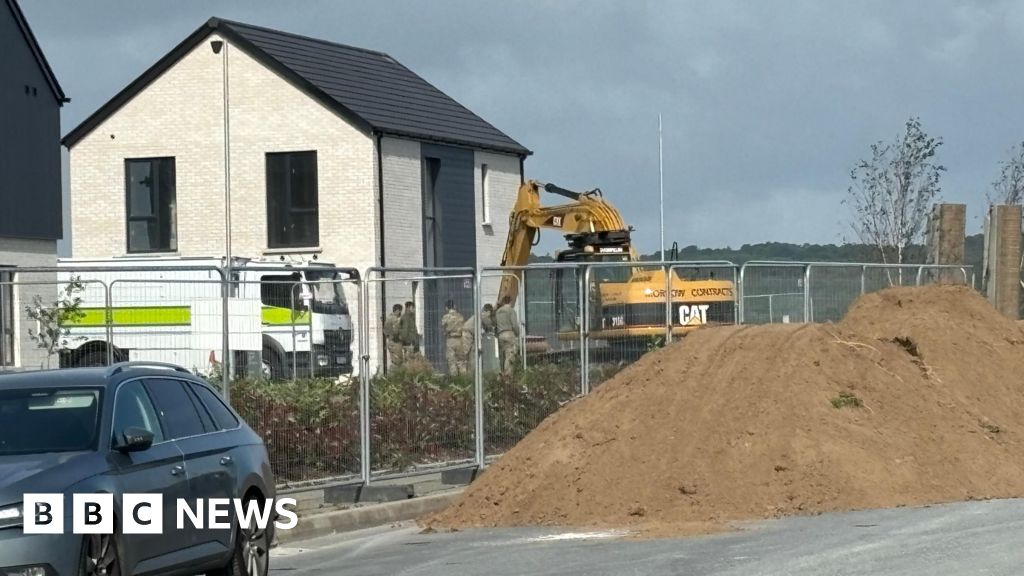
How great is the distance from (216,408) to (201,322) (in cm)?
465

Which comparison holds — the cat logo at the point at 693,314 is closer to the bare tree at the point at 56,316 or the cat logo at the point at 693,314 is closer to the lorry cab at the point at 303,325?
the lorry cab at the point at 303,325

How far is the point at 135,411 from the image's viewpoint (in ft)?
37.1

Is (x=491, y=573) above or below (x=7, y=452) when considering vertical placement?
below

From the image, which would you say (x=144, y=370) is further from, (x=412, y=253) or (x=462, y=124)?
(x=462, y=124)

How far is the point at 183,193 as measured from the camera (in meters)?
46.7

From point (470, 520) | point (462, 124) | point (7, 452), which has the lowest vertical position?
point (470, 520)

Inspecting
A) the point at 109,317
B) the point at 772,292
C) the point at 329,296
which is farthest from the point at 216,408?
the point at 772,292

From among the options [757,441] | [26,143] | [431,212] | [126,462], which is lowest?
[757,441]

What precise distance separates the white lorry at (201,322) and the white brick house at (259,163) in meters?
26.4

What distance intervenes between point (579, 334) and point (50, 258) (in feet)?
64.4

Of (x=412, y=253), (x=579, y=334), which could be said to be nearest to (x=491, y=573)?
(x=579, y=334)

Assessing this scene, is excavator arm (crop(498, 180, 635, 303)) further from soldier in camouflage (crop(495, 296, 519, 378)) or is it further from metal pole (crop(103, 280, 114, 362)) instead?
metal pole (crop(103, 280, 114, 362))

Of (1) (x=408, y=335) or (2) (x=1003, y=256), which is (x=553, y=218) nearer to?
(2) (x=1003, y=256)

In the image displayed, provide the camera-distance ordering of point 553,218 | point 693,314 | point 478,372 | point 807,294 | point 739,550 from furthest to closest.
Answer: point 553,218 < point 807,294 < point 693,314 < point 478,372 < point 739,550
